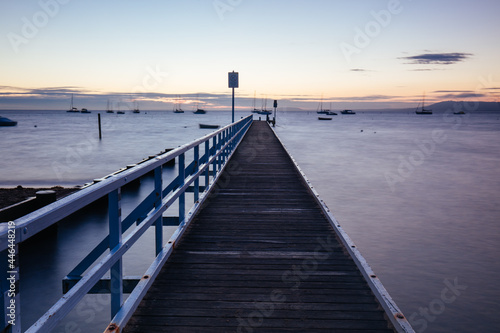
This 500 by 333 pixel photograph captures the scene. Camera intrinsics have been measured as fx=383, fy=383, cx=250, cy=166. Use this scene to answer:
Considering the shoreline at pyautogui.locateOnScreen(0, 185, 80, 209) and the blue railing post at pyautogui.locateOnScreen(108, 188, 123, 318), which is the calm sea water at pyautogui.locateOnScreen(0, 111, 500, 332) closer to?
the shoreline at pyautogui.locateOnScreen(0, 185, 80, 209)

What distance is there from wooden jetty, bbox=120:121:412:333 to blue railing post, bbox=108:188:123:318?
8.4 inches

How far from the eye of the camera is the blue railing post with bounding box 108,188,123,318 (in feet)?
8.55

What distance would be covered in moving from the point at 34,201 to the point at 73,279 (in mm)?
7706

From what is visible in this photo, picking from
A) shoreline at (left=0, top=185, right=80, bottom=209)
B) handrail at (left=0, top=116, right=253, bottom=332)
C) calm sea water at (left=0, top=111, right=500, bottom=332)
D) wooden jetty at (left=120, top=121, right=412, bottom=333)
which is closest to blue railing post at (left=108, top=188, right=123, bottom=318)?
handrail at (left=0, top=116, right=253, bottom=332)

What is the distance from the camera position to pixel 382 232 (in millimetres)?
10891

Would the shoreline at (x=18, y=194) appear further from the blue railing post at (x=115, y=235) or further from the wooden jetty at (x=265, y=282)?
the blue railing post at (x=115, y=235)

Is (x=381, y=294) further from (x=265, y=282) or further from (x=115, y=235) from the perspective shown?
(x=115, y=235)

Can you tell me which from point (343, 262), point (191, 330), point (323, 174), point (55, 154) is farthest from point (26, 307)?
point (55, 154)

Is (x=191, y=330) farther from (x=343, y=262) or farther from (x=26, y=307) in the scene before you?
(x=26, y=307)

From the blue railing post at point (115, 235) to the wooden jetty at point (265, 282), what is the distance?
0.21 metres

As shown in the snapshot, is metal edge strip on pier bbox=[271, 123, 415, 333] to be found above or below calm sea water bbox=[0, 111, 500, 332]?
above

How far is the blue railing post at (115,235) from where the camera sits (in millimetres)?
2605

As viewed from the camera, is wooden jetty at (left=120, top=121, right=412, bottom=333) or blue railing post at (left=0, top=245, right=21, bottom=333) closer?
blue railing post at (left=0, top=245, right=21, bottom=333)

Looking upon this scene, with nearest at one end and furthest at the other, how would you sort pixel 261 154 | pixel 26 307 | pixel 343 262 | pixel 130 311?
pixel 130 311, pixel 343 262, pixel 26 307, pixel 261 154
